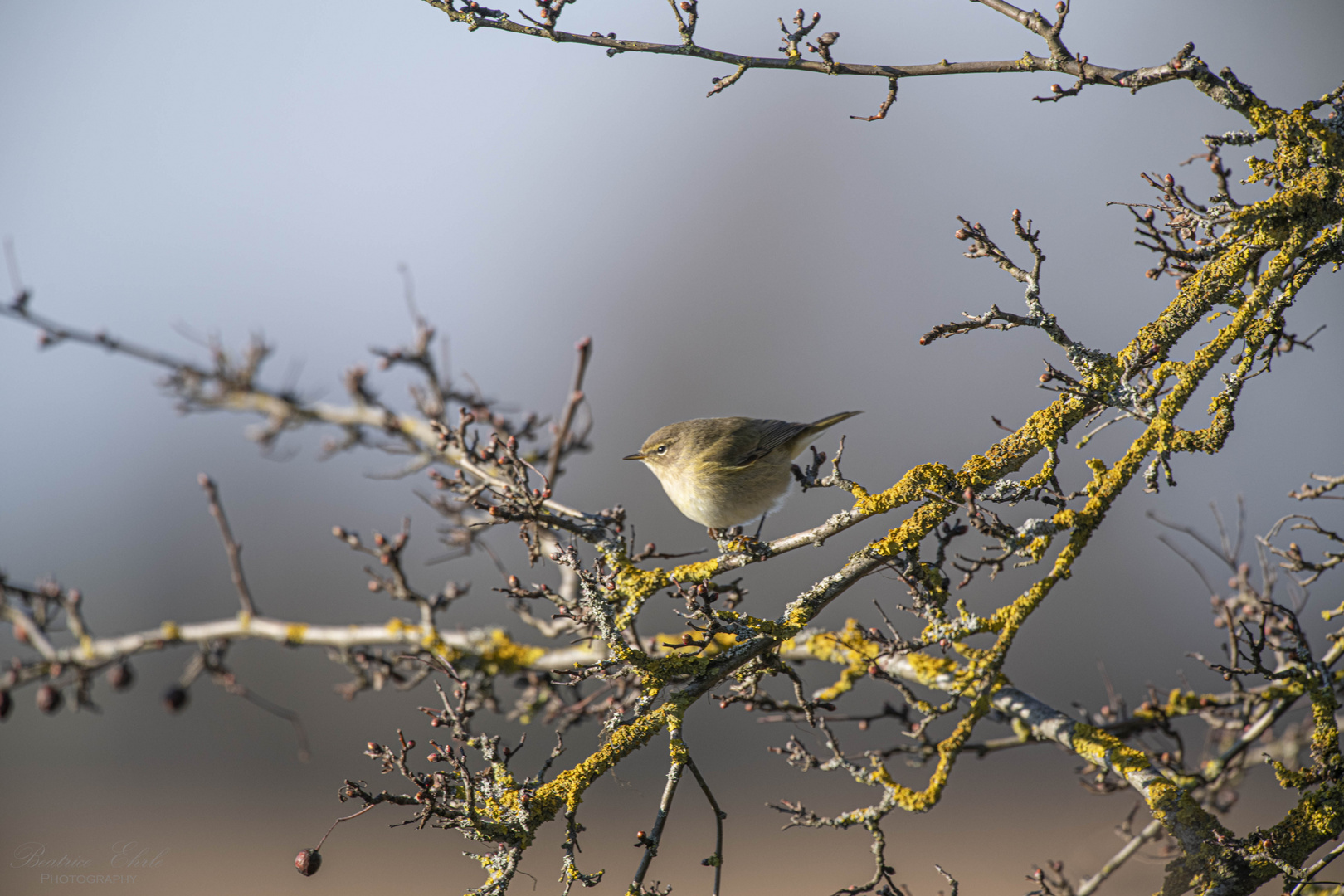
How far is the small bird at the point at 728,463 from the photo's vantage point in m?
4.95

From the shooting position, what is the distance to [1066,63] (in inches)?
117

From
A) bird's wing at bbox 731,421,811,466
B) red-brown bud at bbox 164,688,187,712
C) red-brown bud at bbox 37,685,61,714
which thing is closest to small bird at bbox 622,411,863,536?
bird's wing at bbox 731,421,811,466

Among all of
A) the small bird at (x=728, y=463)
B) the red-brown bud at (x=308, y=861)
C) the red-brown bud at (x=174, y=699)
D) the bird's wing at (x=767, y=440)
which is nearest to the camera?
the red-brown bud at (x=174, y=699)

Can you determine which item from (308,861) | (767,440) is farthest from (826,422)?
(308,861)

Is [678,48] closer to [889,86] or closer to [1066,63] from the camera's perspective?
[889,86]

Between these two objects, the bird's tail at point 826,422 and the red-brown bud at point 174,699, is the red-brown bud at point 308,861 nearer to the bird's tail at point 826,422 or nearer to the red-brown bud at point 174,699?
the red-brown bud at point 174,699

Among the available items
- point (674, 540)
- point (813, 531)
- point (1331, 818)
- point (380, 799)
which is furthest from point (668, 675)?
point (674, 540)

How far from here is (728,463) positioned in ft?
16.5

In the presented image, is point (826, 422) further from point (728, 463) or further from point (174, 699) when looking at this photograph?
point (174, 699)

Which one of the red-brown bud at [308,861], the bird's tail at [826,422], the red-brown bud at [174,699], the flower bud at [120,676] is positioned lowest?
the red-brown bud at [308,861]

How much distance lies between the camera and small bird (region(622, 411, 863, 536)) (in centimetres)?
495

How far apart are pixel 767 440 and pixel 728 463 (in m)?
0.37

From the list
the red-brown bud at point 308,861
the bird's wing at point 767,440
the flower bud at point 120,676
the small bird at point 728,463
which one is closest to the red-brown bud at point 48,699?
the flower bud at point 120,676

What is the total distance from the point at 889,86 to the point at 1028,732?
272 cm
